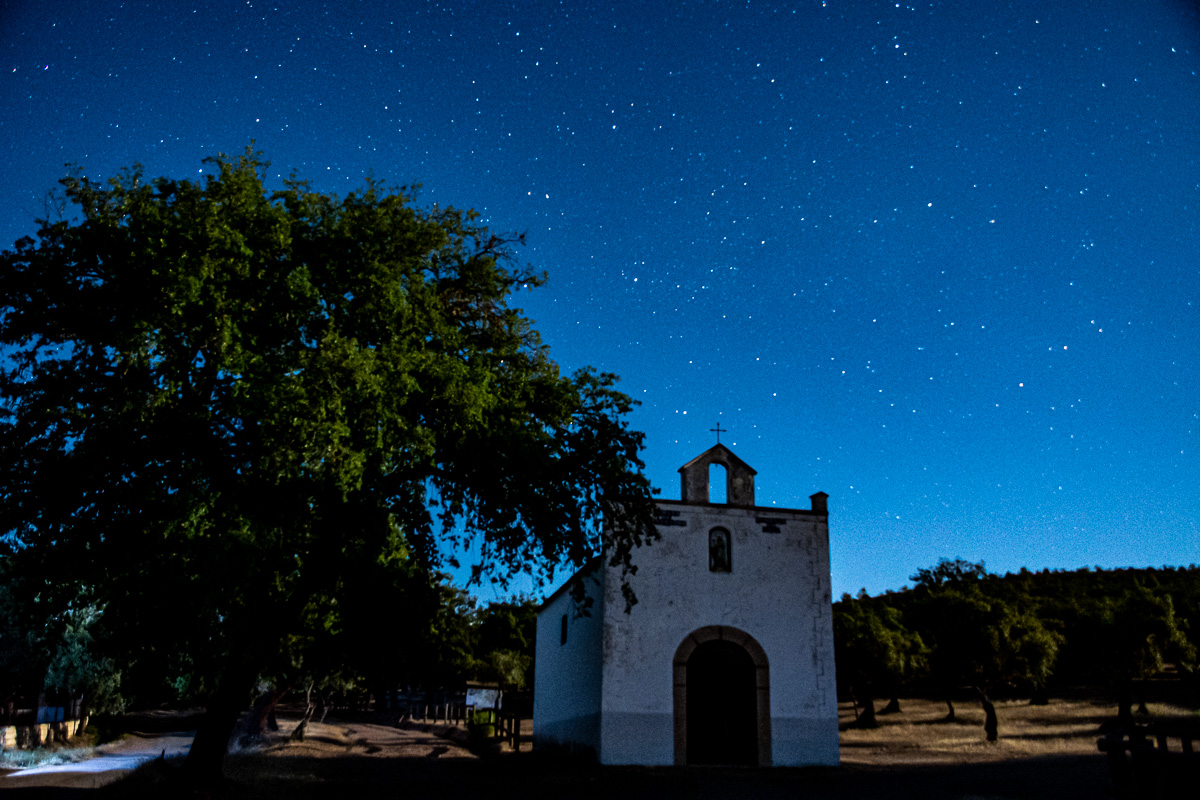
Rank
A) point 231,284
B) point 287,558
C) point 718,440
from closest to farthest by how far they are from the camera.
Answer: point 231,284 → point 287,558 → point 718,440

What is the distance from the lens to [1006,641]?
95.1 feet

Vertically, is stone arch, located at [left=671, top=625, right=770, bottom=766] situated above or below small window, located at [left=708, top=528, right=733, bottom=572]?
below

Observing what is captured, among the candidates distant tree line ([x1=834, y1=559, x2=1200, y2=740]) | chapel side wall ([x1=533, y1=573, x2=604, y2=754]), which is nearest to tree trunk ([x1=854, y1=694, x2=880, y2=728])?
distant tree line ([x1=834, y1=559, x2=1200, y2=740])

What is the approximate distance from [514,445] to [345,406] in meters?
3.33

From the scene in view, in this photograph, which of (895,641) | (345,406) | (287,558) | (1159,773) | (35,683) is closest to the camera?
(1159,773)

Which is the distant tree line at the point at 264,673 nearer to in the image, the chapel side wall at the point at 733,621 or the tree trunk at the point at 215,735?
the tree trunk at the point at 215,735

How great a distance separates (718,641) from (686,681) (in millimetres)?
1439

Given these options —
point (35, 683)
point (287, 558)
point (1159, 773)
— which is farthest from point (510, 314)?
point (35, 683)

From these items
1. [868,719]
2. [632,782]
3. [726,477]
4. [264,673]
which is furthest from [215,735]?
[868,719]

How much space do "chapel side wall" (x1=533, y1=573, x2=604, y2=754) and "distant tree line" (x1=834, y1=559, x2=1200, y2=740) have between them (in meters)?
14.7

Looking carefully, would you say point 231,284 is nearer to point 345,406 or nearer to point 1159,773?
point 345,406

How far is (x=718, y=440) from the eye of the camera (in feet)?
76.2

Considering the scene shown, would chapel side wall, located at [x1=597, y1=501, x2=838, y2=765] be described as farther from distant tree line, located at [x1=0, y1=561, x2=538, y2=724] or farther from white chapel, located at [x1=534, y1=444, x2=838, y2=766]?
distant tree line, located at [x1=0, y1=561, x2=538, y2=724]

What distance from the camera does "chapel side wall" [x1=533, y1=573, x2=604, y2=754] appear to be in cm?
2191
